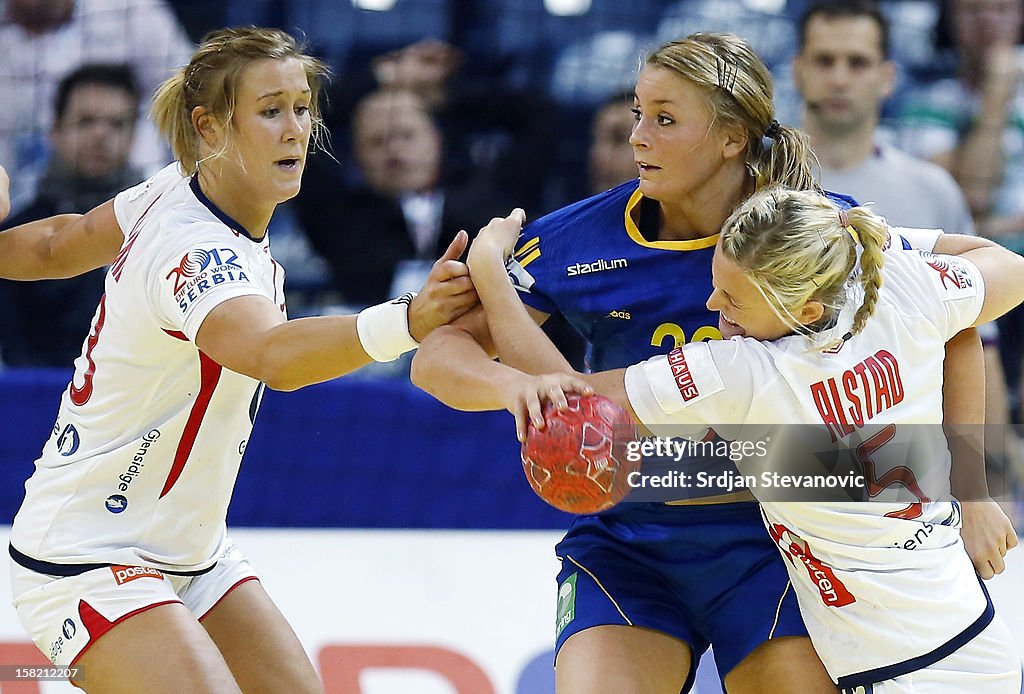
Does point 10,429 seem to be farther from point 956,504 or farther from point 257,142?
point 956,504

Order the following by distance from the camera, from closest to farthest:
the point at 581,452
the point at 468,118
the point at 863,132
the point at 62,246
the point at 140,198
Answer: the point at 581,452 → the point at 140,198 → the point at 62,246 → the point at 863,132 → the point at 468,118

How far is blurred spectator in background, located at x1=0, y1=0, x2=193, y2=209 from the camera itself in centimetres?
672

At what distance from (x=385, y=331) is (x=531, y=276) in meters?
0.38

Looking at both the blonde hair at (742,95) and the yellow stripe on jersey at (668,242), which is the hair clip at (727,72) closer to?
the blonde hair at (742,95)

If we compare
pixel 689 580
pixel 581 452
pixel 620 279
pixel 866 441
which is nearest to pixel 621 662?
pixel 689 580

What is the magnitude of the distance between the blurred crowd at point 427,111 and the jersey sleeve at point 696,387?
411cm

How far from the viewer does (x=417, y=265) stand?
6.69 meters

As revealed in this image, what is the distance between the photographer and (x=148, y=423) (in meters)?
3.02

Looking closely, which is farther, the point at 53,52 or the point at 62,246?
the point at 53,52

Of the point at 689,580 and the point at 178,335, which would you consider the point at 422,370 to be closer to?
the point at 178,335

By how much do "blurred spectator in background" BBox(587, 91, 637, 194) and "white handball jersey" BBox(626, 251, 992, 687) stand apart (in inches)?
160

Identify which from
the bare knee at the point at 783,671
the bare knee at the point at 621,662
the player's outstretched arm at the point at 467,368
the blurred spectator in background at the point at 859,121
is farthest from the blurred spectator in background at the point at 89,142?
the bare knee at the point at 783,671

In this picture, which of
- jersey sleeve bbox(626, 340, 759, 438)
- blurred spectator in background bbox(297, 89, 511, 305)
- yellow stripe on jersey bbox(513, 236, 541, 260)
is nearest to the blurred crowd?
blurred spectator in background bbox(297, 89, 511, 305)

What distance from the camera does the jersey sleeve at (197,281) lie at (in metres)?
2.83
